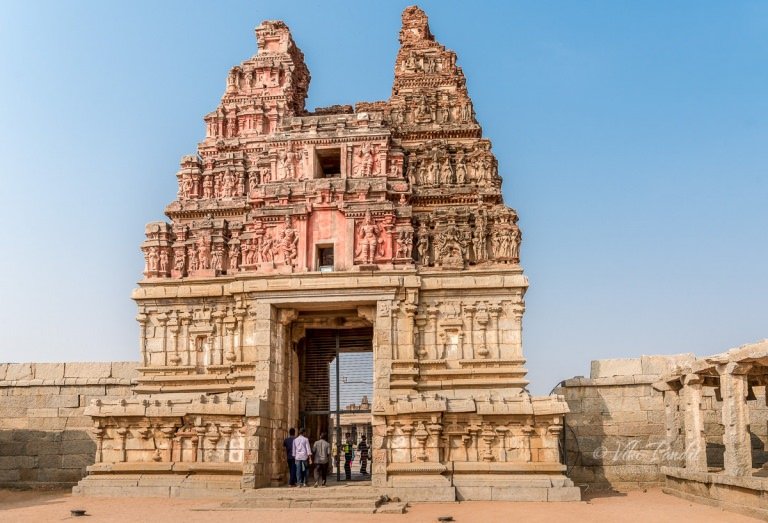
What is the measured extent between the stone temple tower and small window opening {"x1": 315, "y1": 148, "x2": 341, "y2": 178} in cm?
6

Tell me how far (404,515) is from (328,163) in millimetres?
11037

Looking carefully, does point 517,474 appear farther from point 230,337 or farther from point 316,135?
point 316,135

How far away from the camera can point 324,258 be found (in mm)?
20250

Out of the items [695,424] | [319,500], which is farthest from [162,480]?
[695,424]

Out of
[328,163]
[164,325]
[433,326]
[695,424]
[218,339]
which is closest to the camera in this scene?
[695,424]

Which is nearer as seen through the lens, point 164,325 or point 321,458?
point 321,458

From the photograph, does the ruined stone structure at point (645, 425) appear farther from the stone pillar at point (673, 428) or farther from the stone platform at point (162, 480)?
the stone platform at point (162, 480)

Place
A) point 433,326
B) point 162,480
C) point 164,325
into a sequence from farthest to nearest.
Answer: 1. point 164,325
2. point 433,326
3. point 162,480

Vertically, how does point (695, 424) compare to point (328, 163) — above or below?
below

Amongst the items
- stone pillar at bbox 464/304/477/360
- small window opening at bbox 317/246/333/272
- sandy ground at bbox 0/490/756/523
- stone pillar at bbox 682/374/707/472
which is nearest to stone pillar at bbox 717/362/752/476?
sandy ground at bbox 0/490/756/523

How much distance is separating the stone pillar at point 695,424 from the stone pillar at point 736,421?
70.8 inches

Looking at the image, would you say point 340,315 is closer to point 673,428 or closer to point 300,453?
point 300,453

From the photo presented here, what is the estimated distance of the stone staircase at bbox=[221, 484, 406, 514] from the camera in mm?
14227

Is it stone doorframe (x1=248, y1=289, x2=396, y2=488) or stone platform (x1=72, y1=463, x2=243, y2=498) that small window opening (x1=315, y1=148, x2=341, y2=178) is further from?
stone platform (x1=72, y1=463, x2=243, y2=498)
